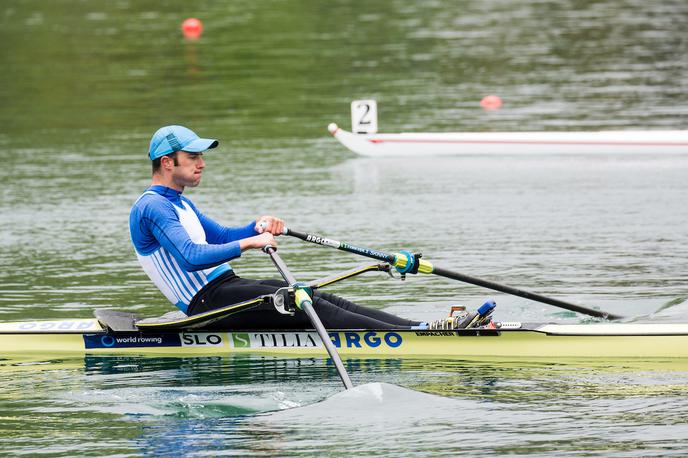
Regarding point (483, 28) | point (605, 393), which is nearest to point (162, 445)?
point (605, 393)

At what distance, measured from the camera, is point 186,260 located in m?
9.30

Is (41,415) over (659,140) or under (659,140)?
under

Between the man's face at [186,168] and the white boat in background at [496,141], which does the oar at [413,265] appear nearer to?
the man's face at [186,168]

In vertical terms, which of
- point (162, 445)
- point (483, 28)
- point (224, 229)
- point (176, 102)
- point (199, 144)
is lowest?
point (162, 445)

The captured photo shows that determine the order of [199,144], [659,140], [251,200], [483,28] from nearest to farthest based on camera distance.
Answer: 1. [199,144]
2. [251,200]
3. [659,140]
4. [483,28]

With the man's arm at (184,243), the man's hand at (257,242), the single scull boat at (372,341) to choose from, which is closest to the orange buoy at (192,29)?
the single scull boat at (372,341)

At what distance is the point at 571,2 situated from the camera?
45250mm

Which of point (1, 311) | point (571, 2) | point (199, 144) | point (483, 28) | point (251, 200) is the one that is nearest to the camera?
point (199, 144)

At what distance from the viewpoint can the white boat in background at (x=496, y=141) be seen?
766 inches

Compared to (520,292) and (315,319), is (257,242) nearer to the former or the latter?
(315,319)

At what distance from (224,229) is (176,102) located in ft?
52.3

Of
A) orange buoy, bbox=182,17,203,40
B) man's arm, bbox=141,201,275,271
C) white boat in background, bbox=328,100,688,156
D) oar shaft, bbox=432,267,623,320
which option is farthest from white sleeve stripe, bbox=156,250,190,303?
orange buoy, bbox=182,17,203,40

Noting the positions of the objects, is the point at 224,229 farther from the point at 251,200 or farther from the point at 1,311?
the point at 251,200

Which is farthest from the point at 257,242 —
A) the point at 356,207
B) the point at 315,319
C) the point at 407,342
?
the point at 356,207
